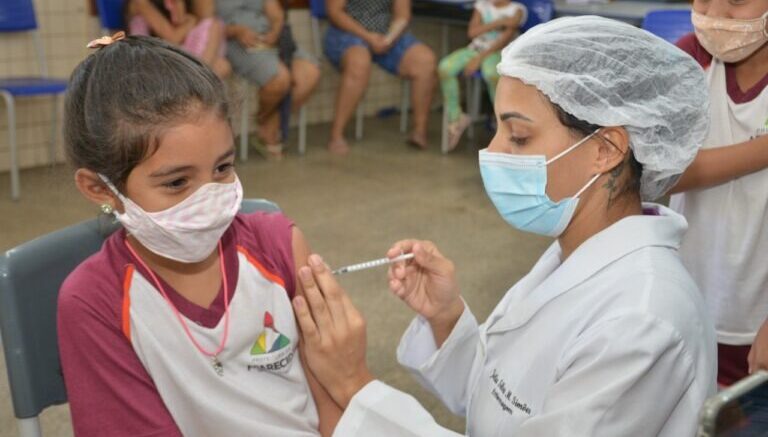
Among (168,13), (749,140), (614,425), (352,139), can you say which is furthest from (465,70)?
(614,425)

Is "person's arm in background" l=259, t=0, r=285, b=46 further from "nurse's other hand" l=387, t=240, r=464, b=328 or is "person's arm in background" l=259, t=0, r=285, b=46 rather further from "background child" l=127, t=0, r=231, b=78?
"nurse's other hand" l=387, t=240, r=464, b=328

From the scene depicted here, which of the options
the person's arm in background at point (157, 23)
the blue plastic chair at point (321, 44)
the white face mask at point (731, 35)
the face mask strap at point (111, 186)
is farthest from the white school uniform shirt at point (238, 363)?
the blue plastic chair at point (321, 44)

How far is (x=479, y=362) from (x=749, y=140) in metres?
0.76

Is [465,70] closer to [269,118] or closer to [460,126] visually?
[460,126]

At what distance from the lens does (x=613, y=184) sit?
4.06ft

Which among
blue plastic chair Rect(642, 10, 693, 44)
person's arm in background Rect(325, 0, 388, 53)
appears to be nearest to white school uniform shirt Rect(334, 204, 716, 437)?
blue plastic chair Rect(642, 10, 693, 44)

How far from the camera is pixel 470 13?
516cm

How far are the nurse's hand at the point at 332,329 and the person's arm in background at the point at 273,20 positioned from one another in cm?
368

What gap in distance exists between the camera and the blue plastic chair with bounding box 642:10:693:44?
307 centimetres

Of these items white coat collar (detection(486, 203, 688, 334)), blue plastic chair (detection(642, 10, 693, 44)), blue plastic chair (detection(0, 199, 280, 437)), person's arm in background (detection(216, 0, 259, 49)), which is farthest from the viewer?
person's arm in background (detection(216, 0, 259, 49))

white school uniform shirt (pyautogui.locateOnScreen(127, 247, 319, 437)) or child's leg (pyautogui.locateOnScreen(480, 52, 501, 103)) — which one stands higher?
white school uniform shirt (pyautogui.locateOnScreen(127, 247, 319, 437))

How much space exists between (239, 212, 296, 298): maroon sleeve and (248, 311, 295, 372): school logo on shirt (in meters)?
0.07

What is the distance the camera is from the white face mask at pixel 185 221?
1.27 meters

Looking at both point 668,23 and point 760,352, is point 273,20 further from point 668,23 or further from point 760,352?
point 760,352
